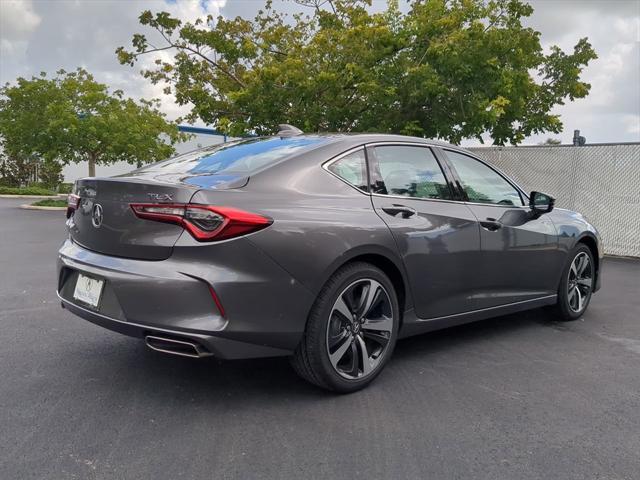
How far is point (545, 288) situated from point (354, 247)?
2.50 meters

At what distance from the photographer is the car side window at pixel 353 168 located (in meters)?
3.63

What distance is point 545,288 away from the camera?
5.11 meters

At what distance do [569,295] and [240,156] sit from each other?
3.44 m

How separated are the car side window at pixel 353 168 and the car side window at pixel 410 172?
0.39ft

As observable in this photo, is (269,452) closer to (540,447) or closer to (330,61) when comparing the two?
(540,447)

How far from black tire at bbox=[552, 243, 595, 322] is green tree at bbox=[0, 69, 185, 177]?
22.4 m

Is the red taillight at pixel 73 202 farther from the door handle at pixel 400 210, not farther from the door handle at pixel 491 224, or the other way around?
the door handle at pixel 491 224

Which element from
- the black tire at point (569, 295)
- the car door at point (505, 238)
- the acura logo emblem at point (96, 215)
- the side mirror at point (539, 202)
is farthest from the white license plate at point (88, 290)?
the black tire at point (569, 295)

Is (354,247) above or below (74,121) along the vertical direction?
below

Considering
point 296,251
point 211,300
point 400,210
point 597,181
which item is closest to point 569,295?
point 400,210

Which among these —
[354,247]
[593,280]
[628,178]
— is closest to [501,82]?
[628,178]

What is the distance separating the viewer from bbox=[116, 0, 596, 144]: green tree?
12.1m

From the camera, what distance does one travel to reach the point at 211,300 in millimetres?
2906

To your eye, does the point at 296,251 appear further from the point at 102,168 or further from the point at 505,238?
the point at 102,168
